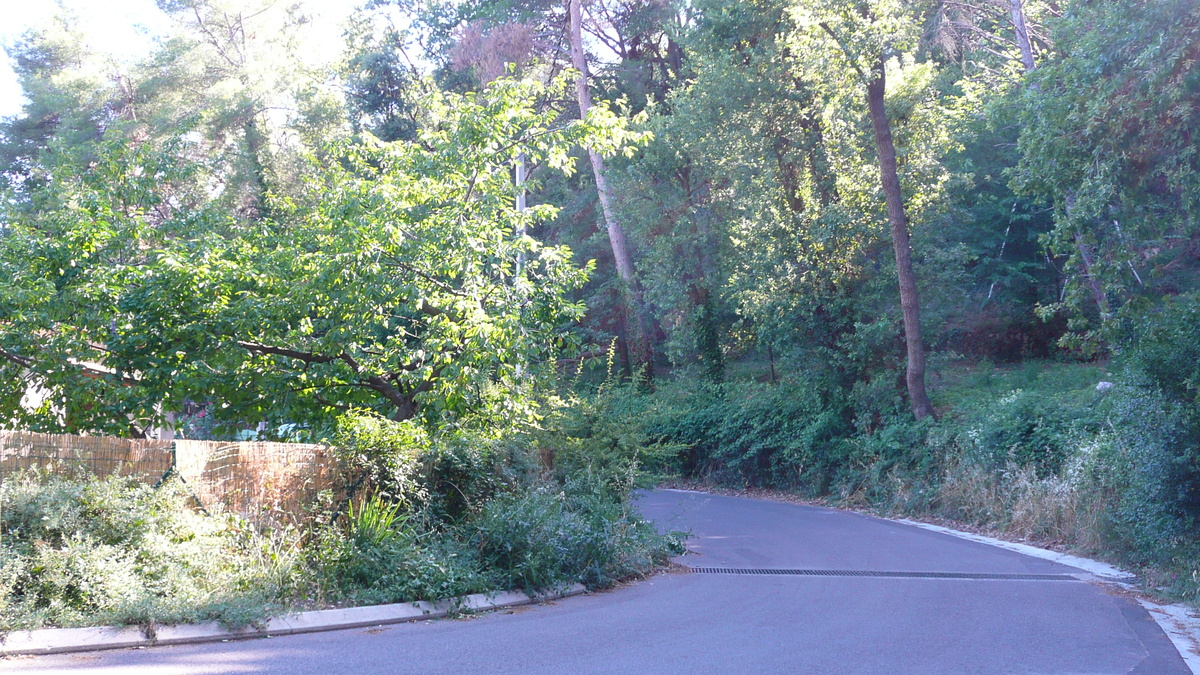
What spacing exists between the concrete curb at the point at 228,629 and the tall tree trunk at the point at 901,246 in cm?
1561

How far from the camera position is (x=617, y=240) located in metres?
36.6

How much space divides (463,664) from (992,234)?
29.7 meters

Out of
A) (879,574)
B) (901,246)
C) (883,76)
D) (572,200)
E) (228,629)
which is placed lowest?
(879,574)

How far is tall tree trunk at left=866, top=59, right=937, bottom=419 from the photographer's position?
75.3 ft

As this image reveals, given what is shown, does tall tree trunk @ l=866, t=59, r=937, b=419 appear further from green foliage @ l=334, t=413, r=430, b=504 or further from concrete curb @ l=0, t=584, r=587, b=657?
concrete curb @ l=0, t=584, r=587, b=657

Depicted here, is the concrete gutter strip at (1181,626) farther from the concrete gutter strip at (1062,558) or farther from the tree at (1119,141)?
the tree at (1119,141)

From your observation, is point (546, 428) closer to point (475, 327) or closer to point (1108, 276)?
point (475, 327)

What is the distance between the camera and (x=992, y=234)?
107ft

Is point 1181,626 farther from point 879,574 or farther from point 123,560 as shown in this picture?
point 123,560

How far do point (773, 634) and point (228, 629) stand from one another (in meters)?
4.88

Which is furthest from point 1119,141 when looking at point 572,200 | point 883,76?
point 572,200

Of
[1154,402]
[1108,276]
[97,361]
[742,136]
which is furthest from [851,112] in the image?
[97,361]

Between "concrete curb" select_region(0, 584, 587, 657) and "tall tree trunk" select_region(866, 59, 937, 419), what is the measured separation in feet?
51.2

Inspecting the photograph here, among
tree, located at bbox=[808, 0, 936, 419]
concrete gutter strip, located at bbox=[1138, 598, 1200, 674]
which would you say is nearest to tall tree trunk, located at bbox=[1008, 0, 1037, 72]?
tree, located at bbox=[808, 0, 936, 419]
